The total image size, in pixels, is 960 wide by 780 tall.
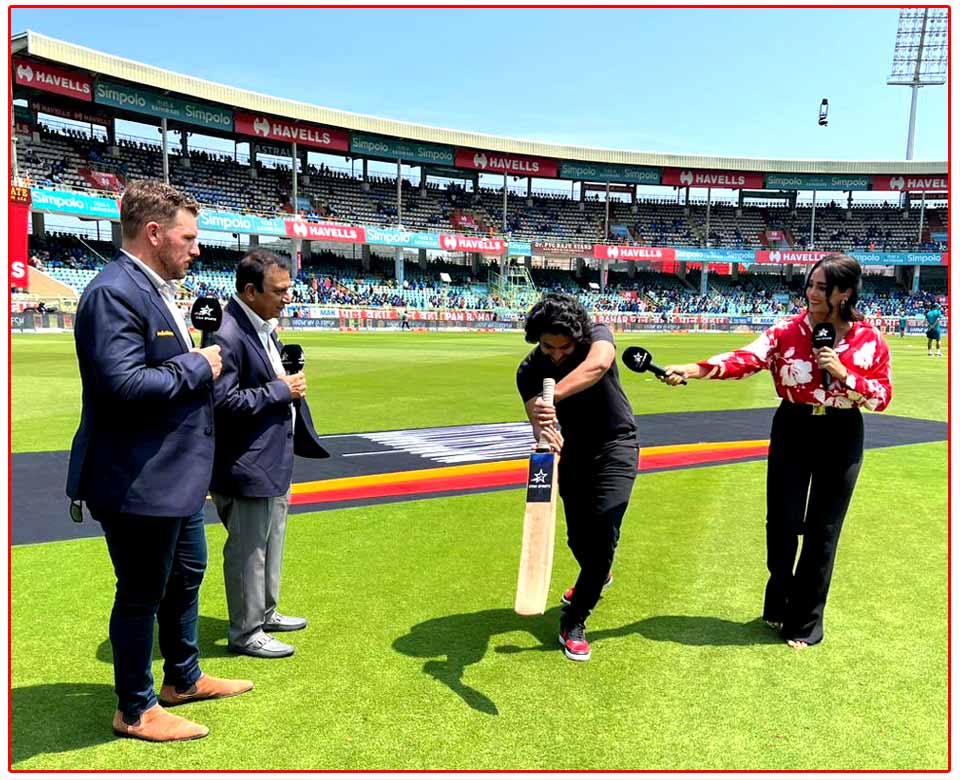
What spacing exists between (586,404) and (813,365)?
118 centimetres

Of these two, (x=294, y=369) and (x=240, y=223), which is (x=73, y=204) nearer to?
(x=240, y=223)

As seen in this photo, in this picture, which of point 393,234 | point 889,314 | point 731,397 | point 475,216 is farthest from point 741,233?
point 731,397

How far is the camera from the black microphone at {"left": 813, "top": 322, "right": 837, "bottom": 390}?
11.5 ft

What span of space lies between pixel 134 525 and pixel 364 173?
5866cm

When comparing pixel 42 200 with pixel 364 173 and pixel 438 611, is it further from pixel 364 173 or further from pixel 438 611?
pixel 438 611

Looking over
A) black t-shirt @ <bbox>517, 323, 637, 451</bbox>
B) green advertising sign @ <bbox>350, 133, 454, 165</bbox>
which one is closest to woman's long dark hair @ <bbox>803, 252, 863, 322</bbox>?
black t-shirt @ <bbox>517, 323, 637, 451</bbox>

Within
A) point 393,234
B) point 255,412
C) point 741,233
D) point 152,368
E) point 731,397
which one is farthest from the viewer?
point 741,233

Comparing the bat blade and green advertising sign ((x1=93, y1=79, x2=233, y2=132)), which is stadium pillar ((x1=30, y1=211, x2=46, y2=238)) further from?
the bat blade

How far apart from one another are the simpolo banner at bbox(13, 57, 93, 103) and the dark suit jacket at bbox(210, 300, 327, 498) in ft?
146

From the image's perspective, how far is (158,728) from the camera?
2922 mm

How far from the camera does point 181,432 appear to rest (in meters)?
2.78

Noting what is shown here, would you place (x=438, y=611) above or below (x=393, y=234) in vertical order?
below

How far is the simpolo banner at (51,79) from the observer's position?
125 ft

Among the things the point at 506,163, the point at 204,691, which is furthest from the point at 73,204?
the point at 204,691
